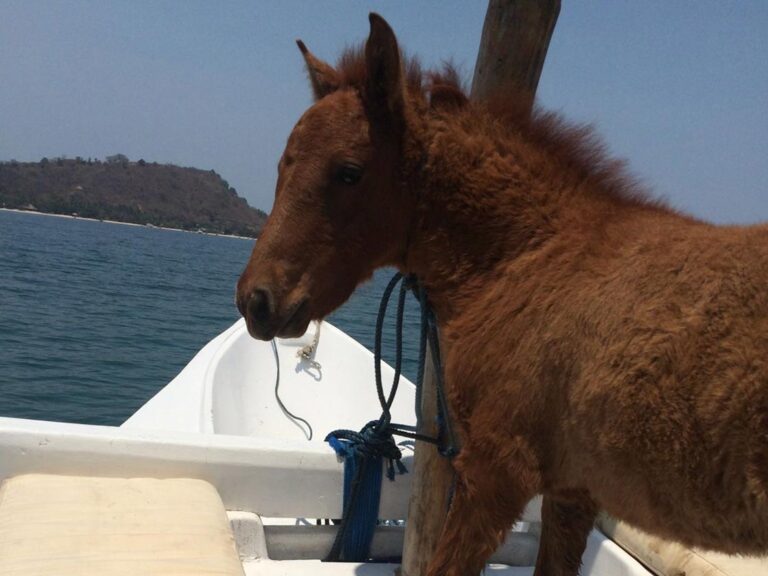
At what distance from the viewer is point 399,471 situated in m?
3.37

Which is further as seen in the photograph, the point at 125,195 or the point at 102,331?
the point at 125,195

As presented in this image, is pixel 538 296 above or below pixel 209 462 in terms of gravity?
above

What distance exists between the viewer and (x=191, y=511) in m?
2.75

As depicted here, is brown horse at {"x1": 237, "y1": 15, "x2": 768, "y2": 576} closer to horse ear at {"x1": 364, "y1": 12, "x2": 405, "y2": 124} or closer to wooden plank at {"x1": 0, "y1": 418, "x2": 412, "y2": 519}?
horse ear at {"x1": 364, "y1": 12, "x2": 405, "y2": 124}

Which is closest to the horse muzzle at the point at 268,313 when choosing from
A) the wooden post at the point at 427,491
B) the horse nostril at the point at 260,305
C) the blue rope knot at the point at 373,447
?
the horse nostril at the point at 260,305

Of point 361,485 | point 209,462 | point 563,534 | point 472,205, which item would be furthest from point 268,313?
point 361,485

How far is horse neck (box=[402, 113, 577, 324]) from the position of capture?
206 centimetres

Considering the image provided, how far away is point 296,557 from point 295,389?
11.6 feet

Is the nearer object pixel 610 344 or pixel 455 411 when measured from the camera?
pixel 610 344

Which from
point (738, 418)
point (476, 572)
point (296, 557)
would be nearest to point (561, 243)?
point (738, 418)

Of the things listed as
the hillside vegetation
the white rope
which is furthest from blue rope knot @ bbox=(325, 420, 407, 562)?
the hillside vegetation

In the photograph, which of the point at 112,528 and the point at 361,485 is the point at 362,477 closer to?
the point at 361,485

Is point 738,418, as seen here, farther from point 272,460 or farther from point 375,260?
point 272,460

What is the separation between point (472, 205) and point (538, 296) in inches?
16.1
